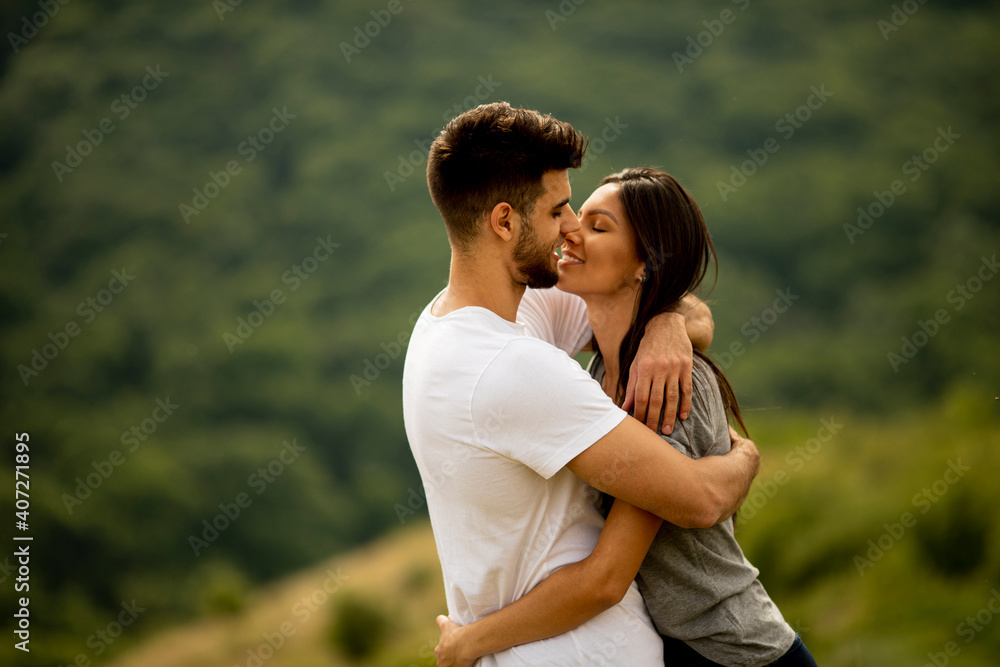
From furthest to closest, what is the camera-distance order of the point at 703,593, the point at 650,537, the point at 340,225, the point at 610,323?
the point at 340,225, the point at 610,323, the point at 703,593, the point at 650,537

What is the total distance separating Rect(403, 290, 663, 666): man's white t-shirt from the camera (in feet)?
6.02

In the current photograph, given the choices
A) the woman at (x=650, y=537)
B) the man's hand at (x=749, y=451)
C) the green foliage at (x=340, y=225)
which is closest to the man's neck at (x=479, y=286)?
the woman at (x=650, y=537)

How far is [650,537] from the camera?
6.34ft

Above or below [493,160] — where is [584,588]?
below

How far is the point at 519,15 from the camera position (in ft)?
49.1

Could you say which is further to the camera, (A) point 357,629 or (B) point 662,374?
(A) point 357,629

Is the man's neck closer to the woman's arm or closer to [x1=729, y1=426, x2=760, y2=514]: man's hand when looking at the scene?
the woman's arm

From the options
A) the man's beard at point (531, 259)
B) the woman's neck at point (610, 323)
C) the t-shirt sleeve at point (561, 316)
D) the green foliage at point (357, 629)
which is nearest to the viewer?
the man's beard at point (531, 259)

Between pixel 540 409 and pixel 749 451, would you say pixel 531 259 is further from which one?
pixel 749 451

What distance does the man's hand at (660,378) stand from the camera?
2.08m

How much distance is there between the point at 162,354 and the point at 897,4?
1392 centimetres

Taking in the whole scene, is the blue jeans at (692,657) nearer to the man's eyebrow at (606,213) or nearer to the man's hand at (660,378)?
the man's hand at (660,378)

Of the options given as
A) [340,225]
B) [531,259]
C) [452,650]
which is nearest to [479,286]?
[531,259]

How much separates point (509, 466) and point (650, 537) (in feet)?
1.28
